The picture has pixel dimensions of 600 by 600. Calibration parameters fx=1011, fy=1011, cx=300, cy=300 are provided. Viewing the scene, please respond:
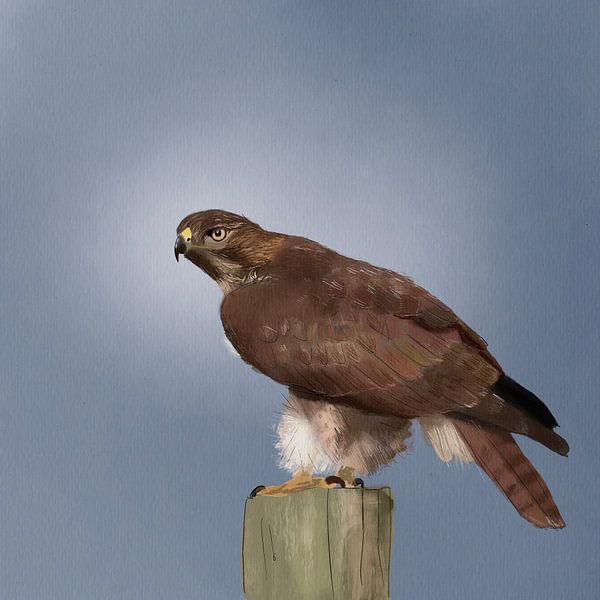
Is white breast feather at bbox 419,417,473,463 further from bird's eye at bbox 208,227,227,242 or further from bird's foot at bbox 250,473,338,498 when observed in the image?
bird's eye at bbox 208,227,227,242

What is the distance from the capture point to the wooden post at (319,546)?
304cm

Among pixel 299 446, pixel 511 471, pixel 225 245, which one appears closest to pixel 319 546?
pixel 299 446

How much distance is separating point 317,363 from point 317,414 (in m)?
0.21

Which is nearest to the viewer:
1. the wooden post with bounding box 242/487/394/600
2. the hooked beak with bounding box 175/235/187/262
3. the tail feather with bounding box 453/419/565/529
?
the wooden post with bounding box 242/487/394/600

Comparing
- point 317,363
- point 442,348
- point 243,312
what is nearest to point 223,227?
point 243,312

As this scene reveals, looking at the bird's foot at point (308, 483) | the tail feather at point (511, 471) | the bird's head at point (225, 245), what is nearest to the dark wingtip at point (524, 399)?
the tail feather at point (511, 471)

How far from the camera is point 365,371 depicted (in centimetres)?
337

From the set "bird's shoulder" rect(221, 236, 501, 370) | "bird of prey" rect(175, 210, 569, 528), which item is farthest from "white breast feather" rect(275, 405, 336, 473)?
"bird's shoulder" rect(221, 236, 501, 370)

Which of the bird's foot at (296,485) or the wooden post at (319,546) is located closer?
the wooden post at (319,546)

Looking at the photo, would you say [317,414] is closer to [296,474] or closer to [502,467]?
[296,474]

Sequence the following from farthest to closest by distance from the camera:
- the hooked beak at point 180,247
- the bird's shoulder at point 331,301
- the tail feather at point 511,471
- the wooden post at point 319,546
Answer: the hooked beak at point 180,247
the bird's shoulder at point 331,301
the tail feather at point 511,471
the wooden post at point 319,546

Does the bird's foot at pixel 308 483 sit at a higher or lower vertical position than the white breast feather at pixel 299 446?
lower

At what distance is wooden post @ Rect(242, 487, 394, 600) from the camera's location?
9.98 ft

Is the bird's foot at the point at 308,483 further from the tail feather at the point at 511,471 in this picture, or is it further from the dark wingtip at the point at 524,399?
the dark wingtip at the point at 524,399
